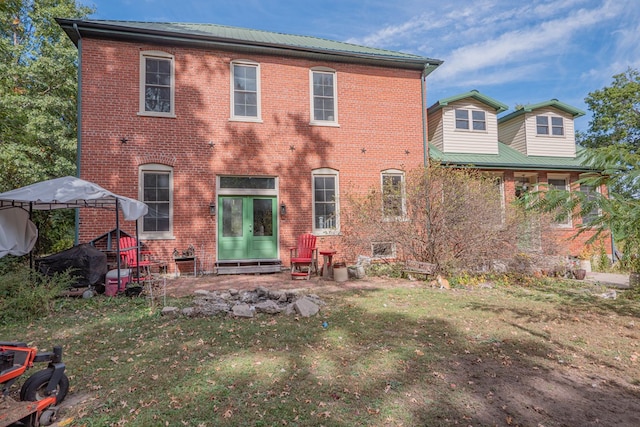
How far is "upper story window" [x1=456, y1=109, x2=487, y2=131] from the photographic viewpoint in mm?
13969

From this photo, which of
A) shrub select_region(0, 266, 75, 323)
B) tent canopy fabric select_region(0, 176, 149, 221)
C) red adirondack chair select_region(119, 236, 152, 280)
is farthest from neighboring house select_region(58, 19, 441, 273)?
shrub select_region(0, 266, 75, 323)

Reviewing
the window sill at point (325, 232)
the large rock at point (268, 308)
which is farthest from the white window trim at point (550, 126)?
the large rock at point (268, 308)

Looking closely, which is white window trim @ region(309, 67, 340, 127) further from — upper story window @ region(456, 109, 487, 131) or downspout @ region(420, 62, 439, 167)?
upper story window @ region(456, 109, 487, 131)

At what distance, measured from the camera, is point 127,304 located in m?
6.45

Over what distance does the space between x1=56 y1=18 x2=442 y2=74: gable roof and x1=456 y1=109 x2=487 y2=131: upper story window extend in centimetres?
267

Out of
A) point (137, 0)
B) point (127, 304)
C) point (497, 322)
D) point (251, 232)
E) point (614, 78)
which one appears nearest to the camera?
point (497, 322)

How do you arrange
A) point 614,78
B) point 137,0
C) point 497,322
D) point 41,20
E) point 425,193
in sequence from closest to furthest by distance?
point 497,322
point 425,193
point 137,0
point 41,20
point 614,78

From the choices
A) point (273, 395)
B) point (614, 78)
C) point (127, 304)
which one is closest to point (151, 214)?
point (127, 304)

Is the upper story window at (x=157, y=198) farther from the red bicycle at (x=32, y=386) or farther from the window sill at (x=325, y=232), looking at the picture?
the red bicycle at (x=32, y=386)

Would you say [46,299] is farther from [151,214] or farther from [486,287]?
[486,287]

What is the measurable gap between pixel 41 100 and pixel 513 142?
20.5m

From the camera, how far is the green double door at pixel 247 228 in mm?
10422

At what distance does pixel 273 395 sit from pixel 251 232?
7.81 meters

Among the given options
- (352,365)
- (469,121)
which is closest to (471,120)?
(469,121)
